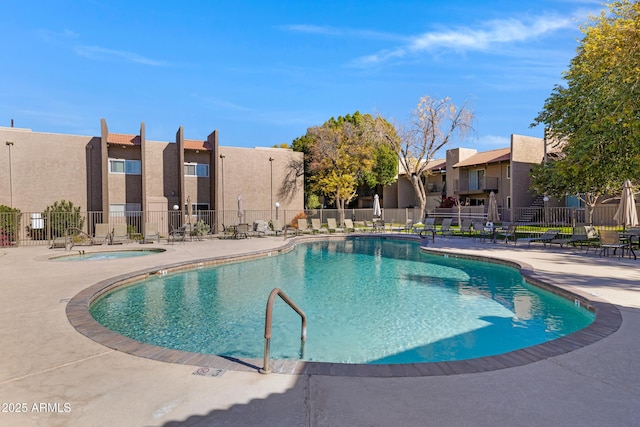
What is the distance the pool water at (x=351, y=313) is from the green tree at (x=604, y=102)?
20.6 ft

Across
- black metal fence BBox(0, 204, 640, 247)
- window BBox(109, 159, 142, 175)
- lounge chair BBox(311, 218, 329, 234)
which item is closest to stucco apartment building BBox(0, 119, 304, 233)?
window BBox(109, 159, 142, 175)

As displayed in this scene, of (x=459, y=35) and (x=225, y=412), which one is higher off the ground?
(x=459, y=35)

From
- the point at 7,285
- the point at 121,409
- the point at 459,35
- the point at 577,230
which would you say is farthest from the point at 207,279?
the point at 577,230

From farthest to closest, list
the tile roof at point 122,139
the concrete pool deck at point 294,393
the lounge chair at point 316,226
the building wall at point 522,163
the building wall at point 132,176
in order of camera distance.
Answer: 1. the building wall at point 522,163
2. the lounge chair at point 316,226
3. the tile roof at point 122,139
4. the building wall at point 132,176
5. the concrete pool deck at point 294,393

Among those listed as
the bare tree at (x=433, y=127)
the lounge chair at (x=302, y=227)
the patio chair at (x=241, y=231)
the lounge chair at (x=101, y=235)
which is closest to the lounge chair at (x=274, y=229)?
the lounge chair at (x=302, y=227)

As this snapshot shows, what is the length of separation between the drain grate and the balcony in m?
31.3

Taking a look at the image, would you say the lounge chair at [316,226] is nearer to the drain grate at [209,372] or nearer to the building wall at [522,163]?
the building wall at [522,163]

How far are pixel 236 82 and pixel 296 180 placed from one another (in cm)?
889

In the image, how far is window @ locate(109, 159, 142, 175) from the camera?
22203mm

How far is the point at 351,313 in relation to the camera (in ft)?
23.3

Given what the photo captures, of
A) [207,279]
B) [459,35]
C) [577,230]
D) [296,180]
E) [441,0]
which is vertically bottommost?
[207,279]

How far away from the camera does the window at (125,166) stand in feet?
72.8

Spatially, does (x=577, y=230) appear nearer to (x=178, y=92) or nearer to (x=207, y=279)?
(x=207, y=279)

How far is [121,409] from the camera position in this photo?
9.16ft
